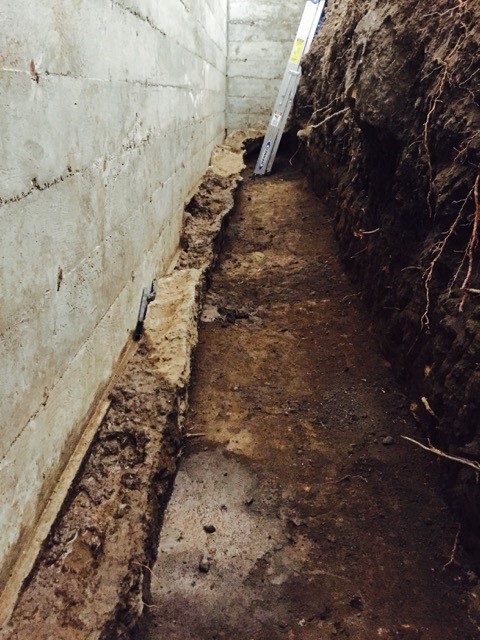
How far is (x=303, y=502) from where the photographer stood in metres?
2.37

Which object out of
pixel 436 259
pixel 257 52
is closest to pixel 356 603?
pixel 436 259

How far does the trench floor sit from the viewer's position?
187 cm

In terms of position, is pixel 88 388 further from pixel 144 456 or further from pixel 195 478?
pixel 195 478

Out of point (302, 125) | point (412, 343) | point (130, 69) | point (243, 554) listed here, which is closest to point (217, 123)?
→ point (302, 125)

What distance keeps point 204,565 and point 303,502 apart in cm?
A: 64

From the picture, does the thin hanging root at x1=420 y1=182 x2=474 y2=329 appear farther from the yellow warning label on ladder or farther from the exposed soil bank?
the yellow warning label on ladder

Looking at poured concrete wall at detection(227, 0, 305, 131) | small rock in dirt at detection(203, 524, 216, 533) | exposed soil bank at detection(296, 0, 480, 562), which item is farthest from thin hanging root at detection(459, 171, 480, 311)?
poured concrete wall at detection(227, 0, 305, 131)

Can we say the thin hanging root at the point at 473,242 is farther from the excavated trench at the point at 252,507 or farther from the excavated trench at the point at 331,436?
the excavated trench at the point at 252,507

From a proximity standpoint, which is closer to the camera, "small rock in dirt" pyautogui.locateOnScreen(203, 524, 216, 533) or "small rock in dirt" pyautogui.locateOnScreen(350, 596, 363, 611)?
"small rock in dirt" pyautogui.locateOnScreen(350, 596, 363, 611)

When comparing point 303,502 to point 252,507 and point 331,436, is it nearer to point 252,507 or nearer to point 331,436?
point 252,507

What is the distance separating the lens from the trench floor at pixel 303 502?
73.6 inches

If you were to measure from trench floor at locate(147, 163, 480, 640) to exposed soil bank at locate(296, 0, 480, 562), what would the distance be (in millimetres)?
249

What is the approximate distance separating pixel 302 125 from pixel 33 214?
666 cm

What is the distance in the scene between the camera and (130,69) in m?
2.53
